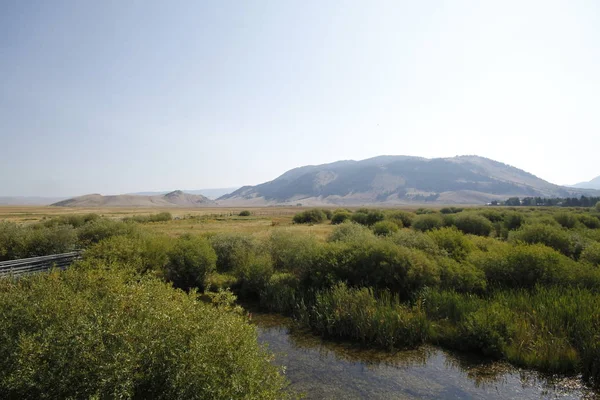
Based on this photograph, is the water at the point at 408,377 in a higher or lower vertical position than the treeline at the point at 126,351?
lower

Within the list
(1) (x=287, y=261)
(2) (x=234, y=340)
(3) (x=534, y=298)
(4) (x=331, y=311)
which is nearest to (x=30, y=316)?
(2) (x=234, y=340)

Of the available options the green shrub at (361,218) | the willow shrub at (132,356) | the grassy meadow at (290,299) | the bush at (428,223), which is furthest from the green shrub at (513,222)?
the willow shrub at (132,356)

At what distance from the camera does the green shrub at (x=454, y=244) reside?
19156mm

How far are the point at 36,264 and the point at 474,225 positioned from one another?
4102 cm

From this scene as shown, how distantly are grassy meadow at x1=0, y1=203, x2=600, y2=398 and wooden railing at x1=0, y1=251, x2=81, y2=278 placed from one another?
3126 millimetres

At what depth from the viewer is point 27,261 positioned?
1878 cm

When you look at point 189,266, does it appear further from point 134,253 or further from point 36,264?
point 36,264

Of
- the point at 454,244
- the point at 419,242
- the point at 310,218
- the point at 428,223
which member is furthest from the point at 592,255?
the point at 310,218

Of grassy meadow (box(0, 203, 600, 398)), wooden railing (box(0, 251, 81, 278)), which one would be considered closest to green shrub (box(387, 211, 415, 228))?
grassy meadow (box(0, 203, 600, 398))

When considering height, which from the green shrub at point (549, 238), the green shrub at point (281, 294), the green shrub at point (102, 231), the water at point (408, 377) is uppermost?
the green shrub at point (102, 231)

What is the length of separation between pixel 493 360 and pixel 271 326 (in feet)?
29.8

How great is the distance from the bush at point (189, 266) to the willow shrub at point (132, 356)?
13123mm

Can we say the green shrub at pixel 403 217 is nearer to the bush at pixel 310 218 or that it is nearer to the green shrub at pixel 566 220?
the green shrub at pixel 566 220

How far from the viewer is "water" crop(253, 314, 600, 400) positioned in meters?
9.48
